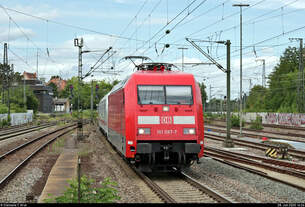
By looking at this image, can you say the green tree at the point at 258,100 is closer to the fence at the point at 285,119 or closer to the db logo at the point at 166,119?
the fence at the point at 285,119

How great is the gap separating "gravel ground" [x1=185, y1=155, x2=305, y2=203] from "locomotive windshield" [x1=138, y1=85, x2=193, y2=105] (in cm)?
248

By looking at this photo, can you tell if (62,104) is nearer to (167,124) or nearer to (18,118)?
(18,118)

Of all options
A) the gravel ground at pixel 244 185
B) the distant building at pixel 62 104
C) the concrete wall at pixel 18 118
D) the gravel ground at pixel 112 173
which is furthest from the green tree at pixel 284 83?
the distant building at pixel 62 104

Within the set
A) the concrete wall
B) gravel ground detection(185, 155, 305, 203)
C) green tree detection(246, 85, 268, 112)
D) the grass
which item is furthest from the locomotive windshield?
green tree detection(246, 85, 268, 112)

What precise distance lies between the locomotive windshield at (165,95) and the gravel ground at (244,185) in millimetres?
2482

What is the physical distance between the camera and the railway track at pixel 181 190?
891 cm

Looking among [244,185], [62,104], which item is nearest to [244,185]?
[244,185]

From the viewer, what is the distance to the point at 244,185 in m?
10.8

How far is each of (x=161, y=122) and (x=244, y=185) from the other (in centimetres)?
311

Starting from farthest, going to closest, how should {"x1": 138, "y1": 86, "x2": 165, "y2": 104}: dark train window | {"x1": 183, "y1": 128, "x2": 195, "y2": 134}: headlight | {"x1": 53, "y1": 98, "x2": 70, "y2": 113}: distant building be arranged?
{"x1": 53, "y1": 98, "x2": 70, "y2": 113}: distant building < {"x1": 138, "y1": 86, "x2": 165, "y2": 104}: dark train window < {"x1": 183, "y1": 128, "x2": 195, "y2": 134}: headlight

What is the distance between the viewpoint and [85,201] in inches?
297

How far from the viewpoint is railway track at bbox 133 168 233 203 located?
8.91m

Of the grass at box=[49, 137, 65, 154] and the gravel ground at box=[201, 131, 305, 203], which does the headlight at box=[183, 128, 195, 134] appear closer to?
the gravel ground at box=[201, 131, 305, 203]

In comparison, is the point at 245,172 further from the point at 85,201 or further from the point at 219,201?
the point at 85,201
